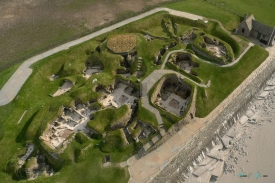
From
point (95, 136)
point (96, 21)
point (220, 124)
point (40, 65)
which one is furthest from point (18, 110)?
point (220, 124)

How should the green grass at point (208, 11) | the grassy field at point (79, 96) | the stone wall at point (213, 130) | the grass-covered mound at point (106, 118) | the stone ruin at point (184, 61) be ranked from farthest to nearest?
the green grass at point (208, 11)
the stone ruin at point (184, 61)
the grass-covered mound at point (106, 118)
the stone wall at point (213, 130)
the grassy field at point (79, 96)

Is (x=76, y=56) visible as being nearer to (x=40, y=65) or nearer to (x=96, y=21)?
(x=40, y=65)

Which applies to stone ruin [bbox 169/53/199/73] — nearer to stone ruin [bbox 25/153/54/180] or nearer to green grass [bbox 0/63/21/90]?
stone ruin [bbox 25/153/54/180]

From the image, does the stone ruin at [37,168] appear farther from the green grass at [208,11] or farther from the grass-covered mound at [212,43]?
the green grass at [208,11]

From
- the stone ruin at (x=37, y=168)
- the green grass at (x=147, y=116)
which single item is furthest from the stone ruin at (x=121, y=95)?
the stone ruin at (x=37, y=168)

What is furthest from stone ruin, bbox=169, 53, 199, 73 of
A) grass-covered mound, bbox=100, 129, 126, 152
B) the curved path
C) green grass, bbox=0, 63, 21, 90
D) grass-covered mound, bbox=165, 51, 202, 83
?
green grass, bbox=0, 63, 21, 90

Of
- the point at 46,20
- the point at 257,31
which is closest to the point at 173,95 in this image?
the point at 257,31

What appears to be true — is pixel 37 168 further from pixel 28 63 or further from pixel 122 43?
pixel 122 43
